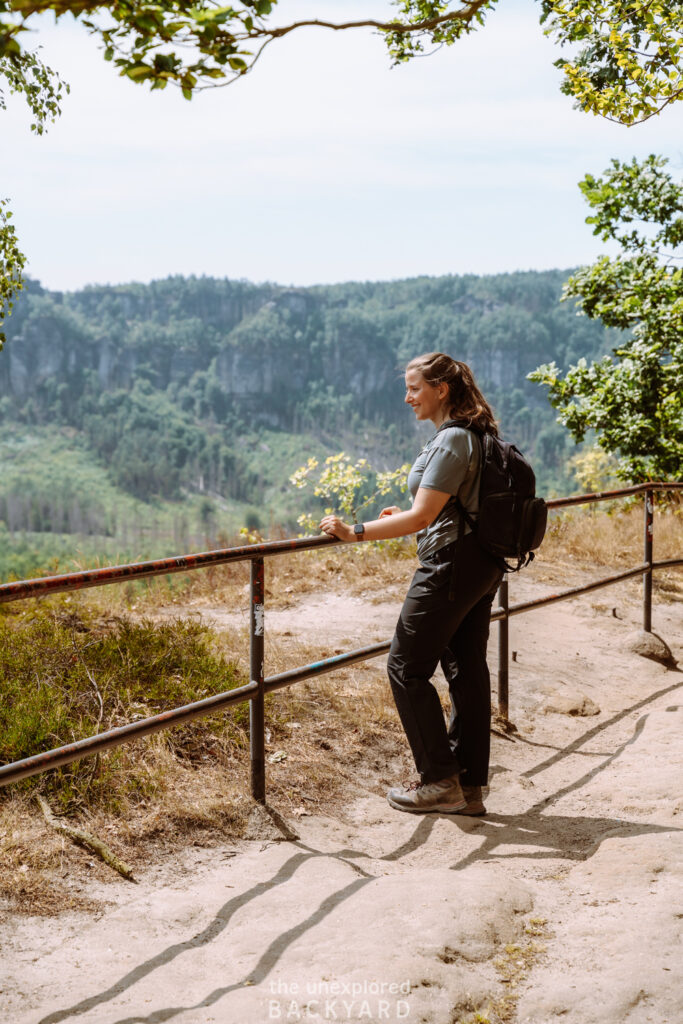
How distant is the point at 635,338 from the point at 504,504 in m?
8.63

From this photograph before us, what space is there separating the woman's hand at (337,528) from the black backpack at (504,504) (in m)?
0.40

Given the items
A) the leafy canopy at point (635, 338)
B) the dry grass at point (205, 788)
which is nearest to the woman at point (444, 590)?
the dry grass at point (205, 788)

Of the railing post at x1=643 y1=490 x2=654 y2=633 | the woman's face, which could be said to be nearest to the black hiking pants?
the woman's face

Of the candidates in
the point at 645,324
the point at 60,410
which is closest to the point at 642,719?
the point at 645,324

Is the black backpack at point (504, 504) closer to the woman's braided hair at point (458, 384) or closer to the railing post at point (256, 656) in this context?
the woman's braided hair at point (458, 384)

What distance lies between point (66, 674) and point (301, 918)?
7.27 ft

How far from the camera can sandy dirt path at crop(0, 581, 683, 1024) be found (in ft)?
7.23

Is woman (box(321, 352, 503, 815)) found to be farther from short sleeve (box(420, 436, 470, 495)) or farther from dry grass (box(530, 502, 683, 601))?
dry grass (box(530, 502, 683, 601))

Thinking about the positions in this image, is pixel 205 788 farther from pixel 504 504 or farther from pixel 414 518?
pixel 504 504

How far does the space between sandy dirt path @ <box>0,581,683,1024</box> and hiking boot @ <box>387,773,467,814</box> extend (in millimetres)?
58

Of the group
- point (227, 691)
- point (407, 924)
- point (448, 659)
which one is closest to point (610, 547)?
point (448, 659)

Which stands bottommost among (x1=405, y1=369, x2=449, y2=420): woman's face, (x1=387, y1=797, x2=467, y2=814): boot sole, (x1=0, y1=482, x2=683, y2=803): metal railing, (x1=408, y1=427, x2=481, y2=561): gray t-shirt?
(x1=387, y1=797, x2=467, y2=814): boot sole

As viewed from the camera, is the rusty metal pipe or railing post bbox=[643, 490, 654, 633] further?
railing post bbox=[643, 490, 654, 633]

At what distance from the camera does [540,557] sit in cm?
907
